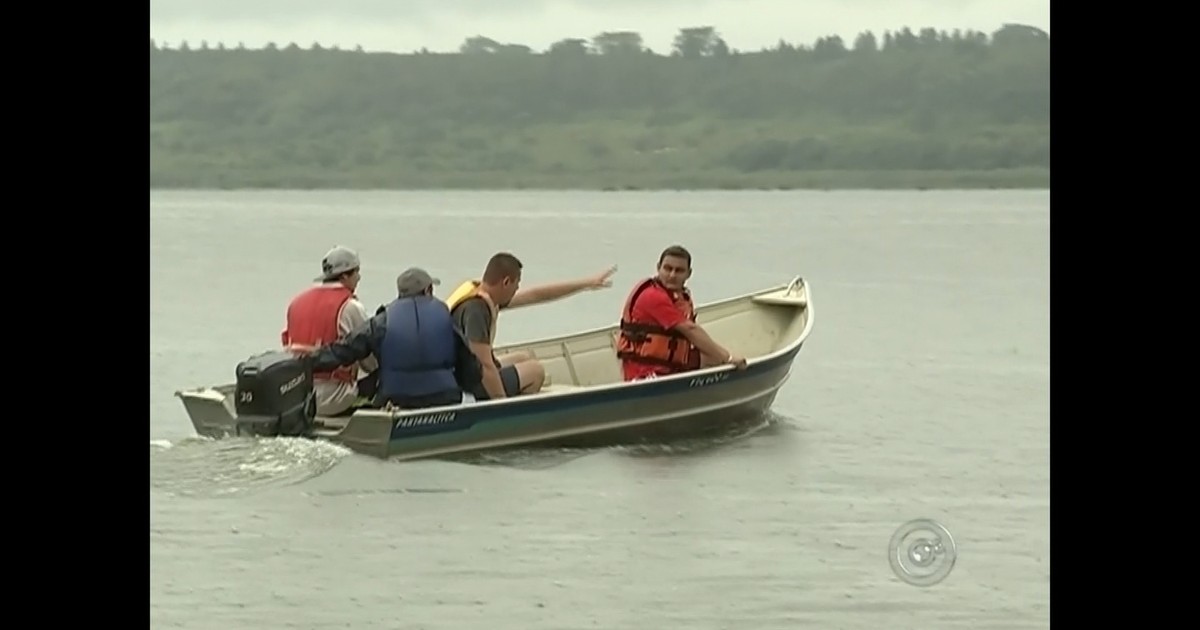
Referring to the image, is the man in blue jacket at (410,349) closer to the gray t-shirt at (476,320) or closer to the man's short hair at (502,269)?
the gray t-shirt at (476,320)

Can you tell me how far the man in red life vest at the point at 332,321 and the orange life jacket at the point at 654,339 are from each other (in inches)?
70.4

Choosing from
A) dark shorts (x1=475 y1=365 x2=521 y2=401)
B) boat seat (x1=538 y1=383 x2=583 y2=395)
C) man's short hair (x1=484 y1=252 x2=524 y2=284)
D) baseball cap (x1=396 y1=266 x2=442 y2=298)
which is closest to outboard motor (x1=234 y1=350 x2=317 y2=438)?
baseball cap (x1=396 y1=266 x2=442 y2=298)

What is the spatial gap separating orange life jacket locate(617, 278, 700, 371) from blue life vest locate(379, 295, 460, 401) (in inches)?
61.5

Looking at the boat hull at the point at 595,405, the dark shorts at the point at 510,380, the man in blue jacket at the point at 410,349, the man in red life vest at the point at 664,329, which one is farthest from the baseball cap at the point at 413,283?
the man in red life vest at the point at 664,329

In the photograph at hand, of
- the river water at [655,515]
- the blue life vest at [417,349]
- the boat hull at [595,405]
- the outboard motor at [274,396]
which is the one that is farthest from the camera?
the boat hull at [595,405]

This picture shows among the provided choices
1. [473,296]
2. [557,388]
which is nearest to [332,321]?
[473,296]

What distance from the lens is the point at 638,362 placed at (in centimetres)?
1427

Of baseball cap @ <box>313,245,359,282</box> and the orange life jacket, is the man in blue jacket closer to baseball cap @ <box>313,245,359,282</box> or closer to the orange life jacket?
baseball cap @ <box>313,245,359,282</box>

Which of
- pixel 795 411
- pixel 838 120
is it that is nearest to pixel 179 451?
pixel 795 411

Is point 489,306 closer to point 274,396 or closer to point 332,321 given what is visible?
point 332,321

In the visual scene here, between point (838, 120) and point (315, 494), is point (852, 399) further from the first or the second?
point (838, 120)

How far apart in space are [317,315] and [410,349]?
0.58 m

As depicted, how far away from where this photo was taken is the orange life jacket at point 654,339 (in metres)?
14.1
